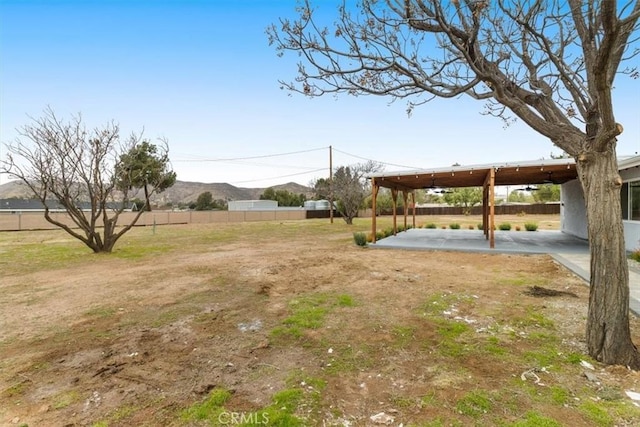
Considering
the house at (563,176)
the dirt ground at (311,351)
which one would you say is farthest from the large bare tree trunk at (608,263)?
the house at (563,176)

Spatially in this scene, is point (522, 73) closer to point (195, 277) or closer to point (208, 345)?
point (208, 345)

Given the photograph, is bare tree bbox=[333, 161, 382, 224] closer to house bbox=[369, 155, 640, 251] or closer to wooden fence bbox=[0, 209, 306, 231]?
house bbox=[369, 155, 640, 251]

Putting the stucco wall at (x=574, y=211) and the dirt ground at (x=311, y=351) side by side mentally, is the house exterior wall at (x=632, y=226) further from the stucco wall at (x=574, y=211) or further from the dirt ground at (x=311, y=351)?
the dirt ground at (x=311, y=351)

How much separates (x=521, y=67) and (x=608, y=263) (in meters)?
2.27

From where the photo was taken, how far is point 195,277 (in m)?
6.44

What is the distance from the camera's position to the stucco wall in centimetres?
1142

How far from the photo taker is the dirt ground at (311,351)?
215 centimetres

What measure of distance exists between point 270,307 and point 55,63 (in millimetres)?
10995

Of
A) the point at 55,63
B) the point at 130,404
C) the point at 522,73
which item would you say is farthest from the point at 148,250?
the point at 522,73

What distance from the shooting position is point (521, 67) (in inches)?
138

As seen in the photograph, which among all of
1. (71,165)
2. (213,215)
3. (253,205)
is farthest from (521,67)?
(253,205)

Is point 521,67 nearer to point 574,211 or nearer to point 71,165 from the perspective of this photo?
point 574,211

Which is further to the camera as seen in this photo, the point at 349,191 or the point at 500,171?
the point at 349,191

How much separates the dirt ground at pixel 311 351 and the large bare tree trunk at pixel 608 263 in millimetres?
208
